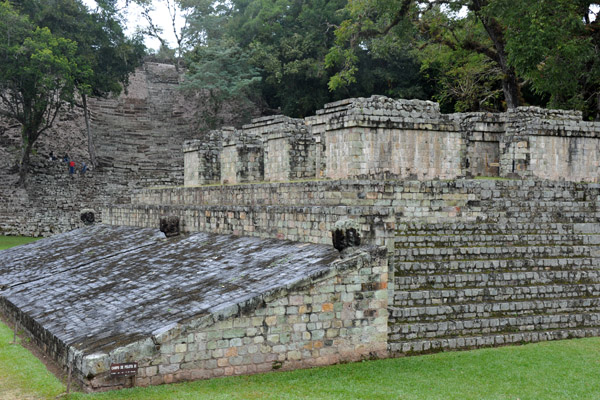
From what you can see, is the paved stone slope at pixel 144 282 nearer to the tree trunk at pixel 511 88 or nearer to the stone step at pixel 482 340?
the stone step at pixel 482 340

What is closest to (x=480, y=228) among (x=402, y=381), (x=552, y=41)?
(x=402, y=381)

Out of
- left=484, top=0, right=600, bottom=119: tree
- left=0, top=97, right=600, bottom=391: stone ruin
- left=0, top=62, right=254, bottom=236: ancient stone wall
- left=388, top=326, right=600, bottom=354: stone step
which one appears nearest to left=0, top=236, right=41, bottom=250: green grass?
left=0, top=62, right=254, bottom=236: ancient stone wall

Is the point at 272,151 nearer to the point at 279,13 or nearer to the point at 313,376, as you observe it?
the point at 313,376

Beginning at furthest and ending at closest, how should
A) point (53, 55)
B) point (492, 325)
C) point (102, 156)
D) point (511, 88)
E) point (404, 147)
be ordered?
point (102, 156) < point (53, 55) < point (511, 88) < point (404, 147) < point (492, 325)

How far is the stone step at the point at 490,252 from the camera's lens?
10820 mm

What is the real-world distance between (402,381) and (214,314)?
102 inches

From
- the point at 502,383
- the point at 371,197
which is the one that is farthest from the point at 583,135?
the point at 502,383

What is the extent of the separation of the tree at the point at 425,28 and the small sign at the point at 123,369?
1902 cm

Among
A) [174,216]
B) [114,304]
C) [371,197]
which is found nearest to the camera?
[114,304]

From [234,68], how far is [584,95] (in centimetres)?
2114

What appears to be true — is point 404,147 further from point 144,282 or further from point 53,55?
point 53,55

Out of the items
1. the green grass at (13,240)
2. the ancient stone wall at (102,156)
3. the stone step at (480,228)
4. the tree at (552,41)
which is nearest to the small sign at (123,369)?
the stone step at (480,228)

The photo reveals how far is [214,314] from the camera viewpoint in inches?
310

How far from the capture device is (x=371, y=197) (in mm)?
11961
